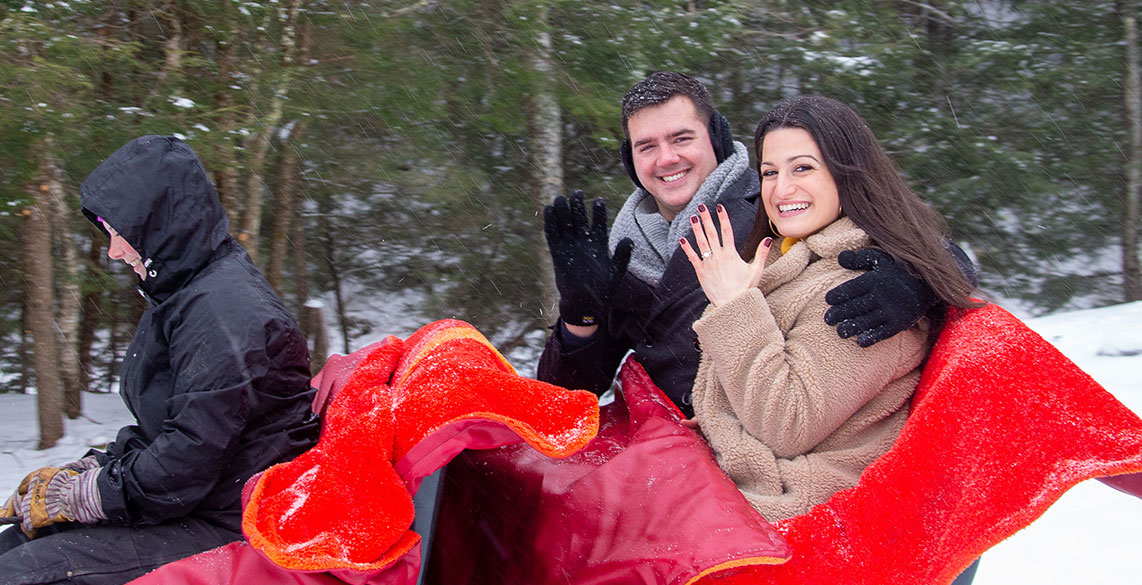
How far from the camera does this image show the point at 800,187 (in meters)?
1.87

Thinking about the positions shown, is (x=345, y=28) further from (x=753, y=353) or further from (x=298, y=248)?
(x=753, y=353)

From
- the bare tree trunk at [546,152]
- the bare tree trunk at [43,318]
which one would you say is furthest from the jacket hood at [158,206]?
the bare tree trunk at [546,152]

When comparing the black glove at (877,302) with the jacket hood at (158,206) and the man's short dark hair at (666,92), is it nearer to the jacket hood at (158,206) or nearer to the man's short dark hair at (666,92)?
the man's short dark hair at (666,92)

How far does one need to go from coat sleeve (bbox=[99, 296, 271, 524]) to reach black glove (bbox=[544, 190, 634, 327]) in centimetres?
88

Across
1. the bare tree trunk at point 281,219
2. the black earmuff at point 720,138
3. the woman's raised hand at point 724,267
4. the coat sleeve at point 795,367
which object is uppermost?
the black earmuff at point 720,138

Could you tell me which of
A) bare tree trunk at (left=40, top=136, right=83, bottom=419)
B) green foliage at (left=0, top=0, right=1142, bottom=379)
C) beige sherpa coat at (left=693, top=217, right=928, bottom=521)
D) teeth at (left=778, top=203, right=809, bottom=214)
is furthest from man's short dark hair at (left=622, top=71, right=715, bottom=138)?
bare tree trunk at (left=40, top=136, right=83, bottom=419)

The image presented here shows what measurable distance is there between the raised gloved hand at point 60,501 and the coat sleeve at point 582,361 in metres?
1.28

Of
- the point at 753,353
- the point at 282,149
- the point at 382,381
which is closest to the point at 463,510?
the point at 382,381

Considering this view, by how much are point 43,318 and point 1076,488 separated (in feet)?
20.0

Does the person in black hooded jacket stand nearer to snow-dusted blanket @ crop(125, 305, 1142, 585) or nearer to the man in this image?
snow-dusted blanket @ crop(125, 305, 1142, 585)

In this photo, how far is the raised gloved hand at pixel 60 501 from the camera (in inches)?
69.8

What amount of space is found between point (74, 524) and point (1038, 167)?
27.0ft

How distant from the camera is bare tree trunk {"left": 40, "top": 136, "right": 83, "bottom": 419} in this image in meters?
4.96

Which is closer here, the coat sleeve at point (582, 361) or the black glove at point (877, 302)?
the black glove at point (877, 302)
